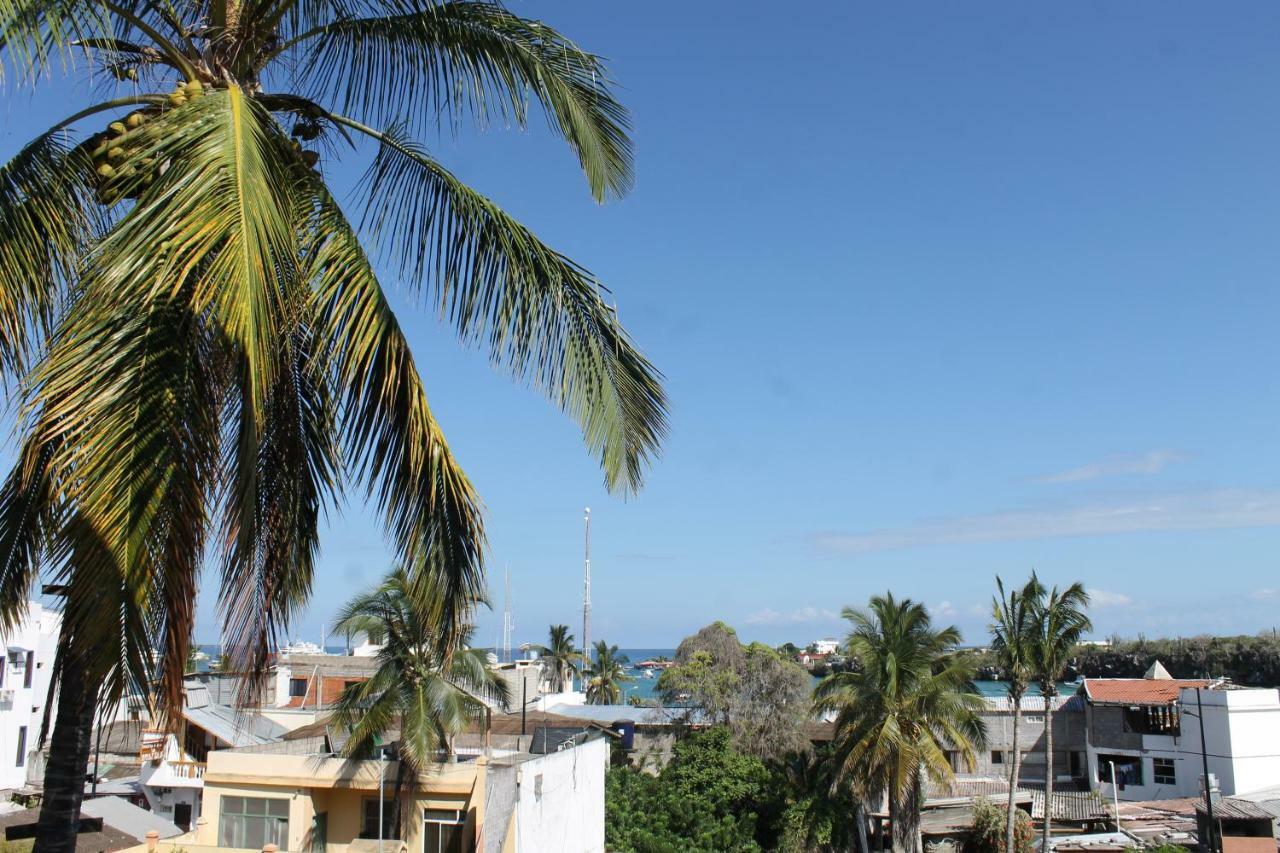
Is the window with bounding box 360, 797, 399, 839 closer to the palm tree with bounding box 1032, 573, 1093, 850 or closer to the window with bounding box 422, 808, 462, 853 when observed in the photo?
the window with bounding box 422, 808, 462, 853

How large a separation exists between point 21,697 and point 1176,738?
4605cm

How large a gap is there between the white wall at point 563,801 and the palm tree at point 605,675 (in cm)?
4676

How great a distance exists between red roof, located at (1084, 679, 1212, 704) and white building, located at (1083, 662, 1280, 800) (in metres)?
0.05

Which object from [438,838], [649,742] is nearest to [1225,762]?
[649,742]

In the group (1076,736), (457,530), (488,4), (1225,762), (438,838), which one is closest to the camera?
(457,530)

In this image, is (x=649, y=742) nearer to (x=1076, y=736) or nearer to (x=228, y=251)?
(x=1076, y=736)

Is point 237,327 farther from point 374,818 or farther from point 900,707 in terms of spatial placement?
point 900,707

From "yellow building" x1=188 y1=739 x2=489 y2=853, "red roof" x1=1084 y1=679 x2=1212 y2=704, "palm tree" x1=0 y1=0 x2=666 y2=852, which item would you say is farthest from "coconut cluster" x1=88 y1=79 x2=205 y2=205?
"red roof" x1=1084 y1=679 x2=1212 y2=704

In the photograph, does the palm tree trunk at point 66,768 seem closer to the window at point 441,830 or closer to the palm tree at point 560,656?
the window at point 441,830

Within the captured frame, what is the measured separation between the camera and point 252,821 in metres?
25.1

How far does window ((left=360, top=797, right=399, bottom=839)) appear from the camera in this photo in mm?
24891

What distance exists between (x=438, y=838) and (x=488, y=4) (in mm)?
22040

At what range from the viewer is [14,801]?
3027 centimetres

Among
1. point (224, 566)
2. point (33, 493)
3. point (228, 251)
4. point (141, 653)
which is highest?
point (228, 251)
